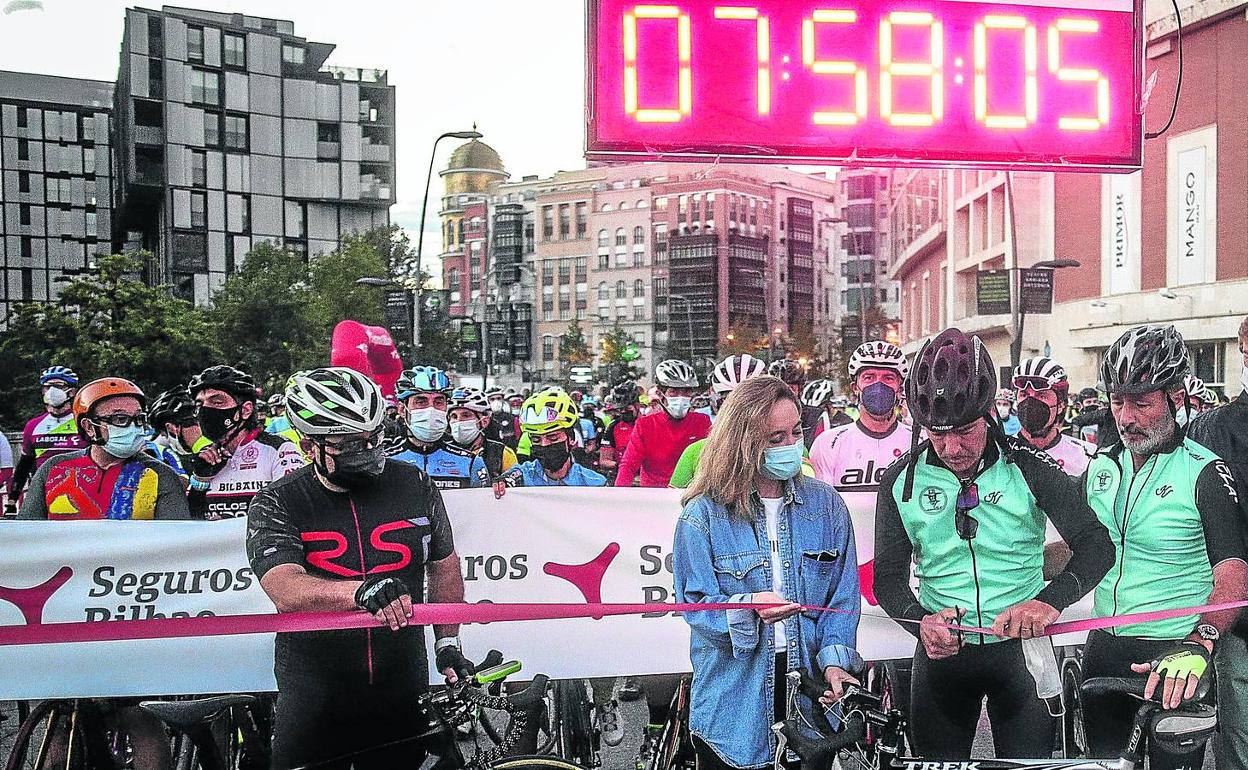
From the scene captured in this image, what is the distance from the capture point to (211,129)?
85.9m

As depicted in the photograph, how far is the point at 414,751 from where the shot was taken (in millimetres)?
3949

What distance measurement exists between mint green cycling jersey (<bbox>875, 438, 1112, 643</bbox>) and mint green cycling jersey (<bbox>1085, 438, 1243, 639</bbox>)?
0.70 ft

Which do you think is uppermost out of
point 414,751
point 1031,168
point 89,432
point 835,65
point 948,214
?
point 948,214

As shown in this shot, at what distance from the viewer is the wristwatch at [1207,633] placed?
409 cm

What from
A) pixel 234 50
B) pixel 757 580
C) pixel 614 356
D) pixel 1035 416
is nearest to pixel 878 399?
pixel 1035 416

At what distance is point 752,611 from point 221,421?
177 inches

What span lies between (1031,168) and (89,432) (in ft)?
17.0

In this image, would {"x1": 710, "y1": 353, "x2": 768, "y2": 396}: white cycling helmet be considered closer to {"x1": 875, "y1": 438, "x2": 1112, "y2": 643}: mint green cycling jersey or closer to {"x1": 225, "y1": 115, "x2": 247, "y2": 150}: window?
{"x1": 875, "y1": 438, "x2": 1112, "y2": 643}: mint green cycling jersey

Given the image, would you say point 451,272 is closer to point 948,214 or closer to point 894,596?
point 948,214

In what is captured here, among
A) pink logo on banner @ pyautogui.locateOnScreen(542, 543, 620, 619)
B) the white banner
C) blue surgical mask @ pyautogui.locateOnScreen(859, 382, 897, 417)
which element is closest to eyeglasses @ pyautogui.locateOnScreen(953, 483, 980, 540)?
the white banner

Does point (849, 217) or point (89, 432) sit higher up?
point (849, 217)

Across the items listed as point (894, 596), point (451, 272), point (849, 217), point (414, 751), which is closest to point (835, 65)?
point (894, 596)

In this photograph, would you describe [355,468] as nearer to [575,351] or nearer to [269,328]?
[269,328]

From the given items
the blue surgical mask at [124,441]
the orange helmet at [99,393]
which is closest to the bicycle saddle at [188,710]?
the blue surgical mask at [124,441]
